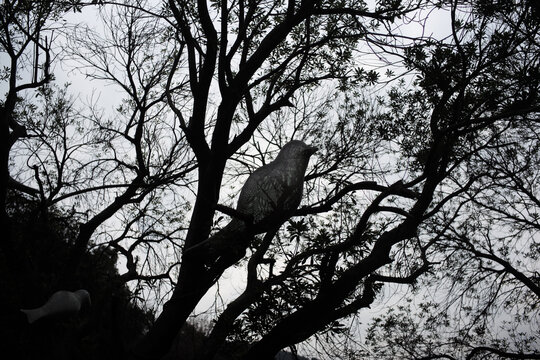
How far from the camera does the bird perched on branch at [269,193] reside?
12.3 ft

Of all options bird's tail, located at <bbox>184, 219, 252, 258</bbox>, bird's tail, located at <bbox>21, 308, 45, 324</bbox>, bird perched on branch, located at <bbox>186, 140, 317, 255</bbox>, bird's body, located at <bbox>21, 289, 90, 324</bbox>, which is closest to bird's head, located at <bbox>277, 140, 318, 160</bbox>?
bird perched on branch, located at <bbox>186, 140, 317, 255</bbox>

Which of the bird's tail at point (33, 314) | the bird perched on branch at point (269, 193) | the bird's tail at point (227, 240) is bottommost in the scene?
the bird's tail at point (33, 314)

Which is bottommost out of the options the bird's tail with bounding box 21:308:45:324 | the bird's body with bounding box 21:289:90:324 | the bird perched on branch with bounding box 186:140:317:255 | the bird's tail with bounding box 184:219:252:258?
the bird's tail with bounding box 21:308:45:324

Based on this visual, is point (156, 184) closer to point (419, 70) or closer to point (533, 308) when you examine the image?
point (419, 70)

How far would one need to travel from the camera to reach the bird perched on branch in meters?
3.76

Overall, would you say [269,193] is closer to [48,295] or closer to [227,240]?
[227,240]

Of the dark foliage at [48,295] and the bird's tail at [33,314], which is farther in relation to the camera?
the dark foliage at [48,295]

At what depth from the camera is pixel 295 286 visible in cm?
464

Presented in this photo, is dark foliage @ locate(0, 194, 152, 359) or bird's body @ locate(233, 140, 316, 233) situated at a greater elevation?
bird's body @ locate(233, 140, 316, 233)

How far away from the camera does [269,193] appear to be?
4129 mm

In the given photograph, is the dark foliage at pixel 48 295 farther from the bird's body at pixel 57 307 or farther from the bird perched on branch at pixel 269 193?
the bird perched on branch at pixel 269 193

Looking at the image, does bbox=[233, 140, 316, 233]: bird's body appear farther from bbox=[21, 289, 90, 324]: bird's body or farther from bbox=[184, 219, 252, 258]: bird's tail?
bbox=[21, 289, 90, 324]: bird's body

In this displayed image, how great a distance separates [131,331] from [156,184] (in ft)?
8.75

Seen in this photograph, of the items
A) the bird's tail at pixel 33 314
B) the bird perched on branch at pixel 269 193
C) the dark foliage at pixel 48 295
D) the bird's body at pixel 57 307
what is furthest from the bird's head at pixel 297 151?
the bird's tail at pixel 33 314
